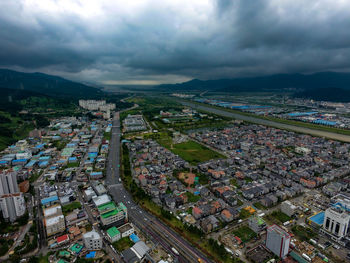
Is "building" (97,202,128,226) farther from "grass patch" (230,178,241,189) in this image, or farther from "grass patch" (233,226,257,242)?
"grass patch" (230,178,241,189)

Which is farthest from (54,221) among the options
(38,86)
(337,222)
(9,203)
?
(38,86)

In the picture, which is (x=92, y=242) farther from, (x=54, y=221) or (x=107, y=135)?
(x=107, y=135)

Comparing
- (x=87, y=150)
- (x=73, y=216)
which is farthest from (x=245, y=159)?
(x=87, y=150)

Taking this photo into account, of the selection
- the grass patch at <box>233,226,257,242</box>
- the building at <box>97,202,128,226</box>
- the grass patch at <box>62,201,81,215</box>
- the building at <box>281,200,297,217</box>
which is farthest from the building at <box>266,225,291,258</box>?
the grass patch at <box>62,201,81,215</box>

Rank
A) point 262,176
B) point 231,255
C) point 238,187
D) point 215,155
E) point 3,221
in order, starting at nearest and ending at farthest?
point 231,255, point 3,221, point 238,187, point 262,176, point 215,155

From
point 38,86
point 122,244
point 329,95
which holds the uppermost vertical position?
point 38,86

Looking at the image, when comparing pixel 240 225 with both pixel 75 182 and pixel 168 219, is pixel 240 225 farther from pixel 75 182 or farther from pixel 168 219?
pixel 75 182
